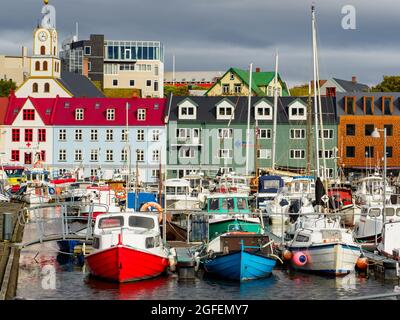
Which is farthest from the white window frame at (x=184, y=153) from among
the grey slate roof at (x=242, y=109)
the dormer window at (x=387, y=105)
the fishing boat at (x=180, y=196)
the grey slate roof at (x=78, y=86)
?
the fishing boat at (x=180, y=196)

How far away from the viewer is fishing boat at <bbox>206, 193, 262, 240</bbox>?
45.6 meters

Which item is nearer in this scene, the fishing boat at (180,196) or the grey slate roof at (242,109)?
the fishing boat at (180,196)

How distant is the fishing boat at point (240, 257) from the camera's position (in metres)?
37.4

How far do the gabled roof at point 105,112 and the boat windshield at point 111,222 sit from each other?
202 ft

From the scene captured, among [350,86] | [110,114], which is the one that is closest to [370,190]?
[110,114]

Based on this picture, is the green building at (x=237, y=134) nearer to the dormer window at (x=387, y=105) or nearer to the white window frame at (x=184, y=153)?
the white window frame at (x=184, y=153)

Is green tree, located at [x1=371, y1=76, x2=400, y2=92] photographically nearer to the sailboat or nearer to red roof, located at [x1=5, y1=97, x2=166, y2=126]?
red roof, located at [x1=5, y1=97, x2=166, y2=126]

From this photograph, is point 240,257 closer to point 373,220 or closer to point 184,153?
point 373,220

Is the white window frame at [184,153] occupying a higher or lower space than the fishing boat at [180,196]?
higher

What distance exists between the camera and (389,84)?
133875mm

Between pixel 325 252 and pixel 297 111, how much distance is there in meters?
61.8
